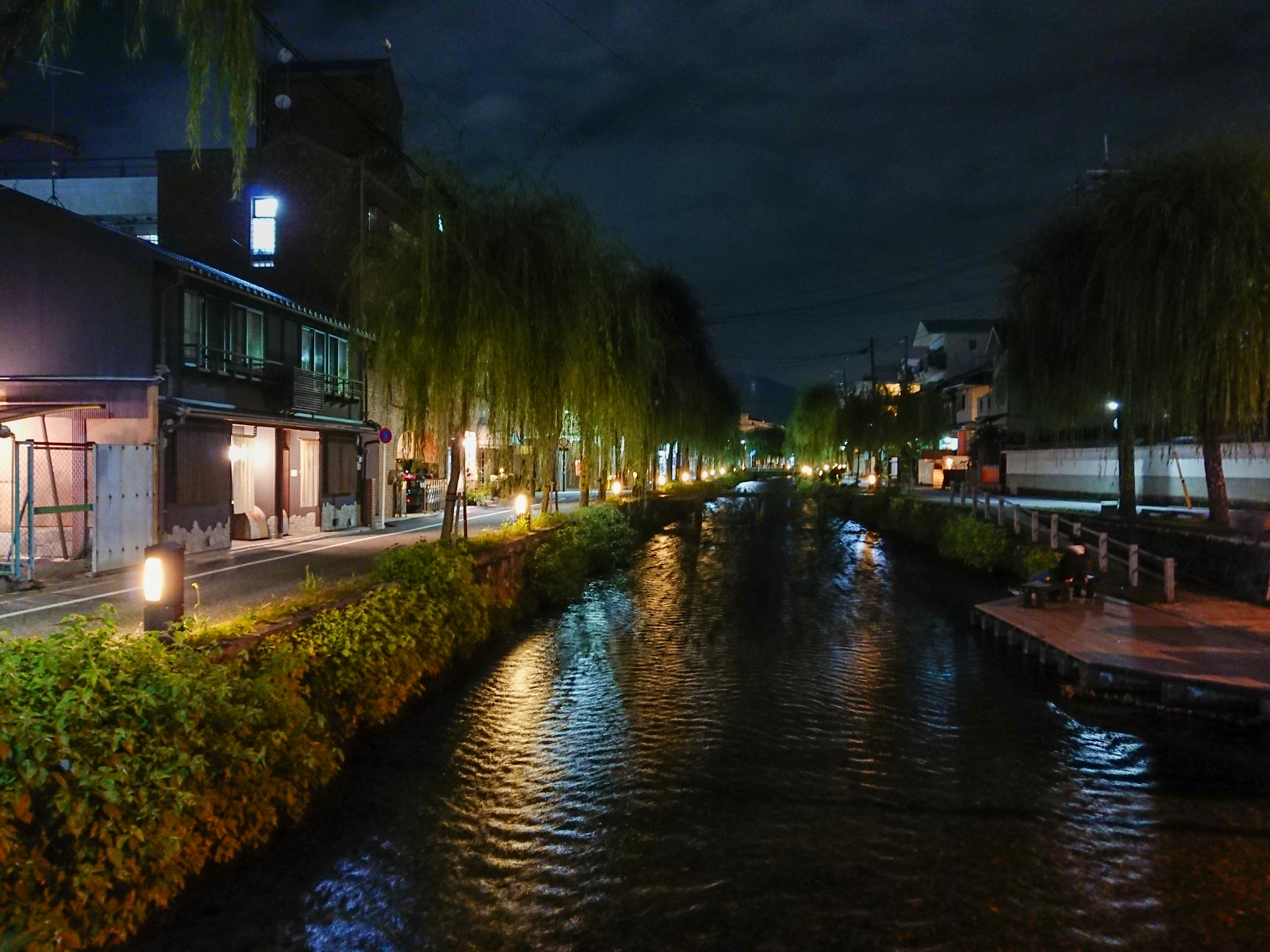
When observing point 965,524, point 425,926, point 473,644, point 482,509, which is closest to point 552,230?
point 473,644

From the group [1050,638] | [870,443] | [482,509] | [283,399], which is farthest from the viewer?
[870,443]

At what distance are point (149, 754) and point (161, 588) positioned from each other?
230cm

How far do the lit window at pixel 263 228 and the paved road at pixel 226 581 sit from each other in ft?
34.7

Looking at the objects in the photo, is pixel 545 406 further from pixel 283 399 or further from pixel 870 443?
pixel 870 443

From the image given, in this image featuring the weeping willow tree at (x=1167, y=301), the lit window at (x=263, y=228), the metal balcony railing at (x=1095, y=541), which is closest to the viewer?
the metal balcony railing at (x=1095, y=541)

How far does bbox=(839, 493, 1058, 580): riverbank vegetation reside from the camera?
739 inches

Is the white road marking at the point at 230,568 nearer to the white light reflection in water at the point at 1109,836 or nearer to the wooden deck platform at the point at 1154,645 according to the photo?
the white light reflection in water at the point at 1109,836

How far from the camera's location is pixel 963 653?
1284 centimetres

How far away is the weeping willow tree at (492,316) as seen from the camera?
38.3 ft

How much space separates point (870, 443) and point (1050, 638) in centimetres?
3950

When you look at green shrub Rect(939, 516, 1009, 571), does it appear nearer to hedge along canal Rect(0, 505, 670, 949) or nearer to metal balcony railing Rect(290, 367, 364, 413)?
metal balcony railing Rect(290, 367, 364, 413)

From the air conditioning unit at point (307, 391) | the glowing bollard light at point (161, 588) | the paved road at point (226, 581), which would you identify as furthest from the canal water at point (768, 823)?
the air conditioning unit at point (307, 391)

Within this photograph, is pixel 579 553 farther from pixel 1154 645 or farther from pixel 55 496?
pixel 1154 645

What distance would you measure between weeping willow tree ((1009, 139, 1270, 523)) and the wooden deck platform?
4.35 metres
